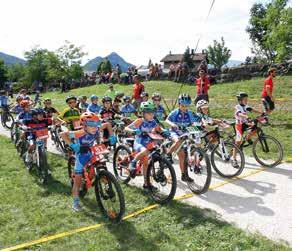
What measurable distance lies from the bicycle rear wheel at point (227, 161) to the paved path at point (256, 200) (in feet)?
0.64

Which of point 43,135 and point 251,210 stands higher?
point 43,135

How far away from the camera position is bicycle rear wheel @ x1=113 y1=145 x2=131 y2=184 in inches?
342

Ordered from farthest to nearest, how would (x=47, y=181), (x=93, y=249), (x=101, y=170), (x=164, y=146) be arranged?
(x=47, y=181), (x=164, y=146), (x=101, y=170), (x=93, y=249)

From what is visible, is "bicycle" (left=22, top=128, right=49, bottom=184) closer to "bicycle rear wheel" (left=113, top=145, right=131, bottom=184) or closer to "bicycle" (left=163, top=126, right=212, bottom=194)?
"bicycle rear wheel" (left=113, top=145, right=131, bottom=184)

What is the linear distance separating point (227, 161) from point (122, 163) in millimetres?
2439

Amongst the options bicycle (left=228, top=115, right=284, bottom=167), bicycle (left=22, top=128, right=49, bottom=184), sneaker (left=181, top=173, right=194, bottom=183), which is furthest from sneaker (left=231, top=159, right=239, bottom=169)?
bicycle (left=22, top=128, right=49, bottom=184)

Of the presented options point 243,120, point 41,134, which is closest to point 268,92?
point 243,120

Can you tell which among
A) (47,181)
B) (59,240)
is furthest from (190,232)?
(47,181)

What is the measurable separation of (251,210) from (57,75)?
64.5m

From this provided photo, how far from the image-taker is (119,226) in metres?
6.70

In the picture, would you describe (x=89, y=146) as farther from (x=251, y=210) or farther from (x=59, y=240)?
(x=251, y=210)

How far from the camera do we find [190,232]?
6328 mm

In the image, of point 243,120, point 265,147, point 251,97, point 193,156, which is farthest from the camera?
point 251,97

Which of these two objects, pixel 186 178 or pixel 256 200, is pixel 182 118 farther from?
pixel 256 200
